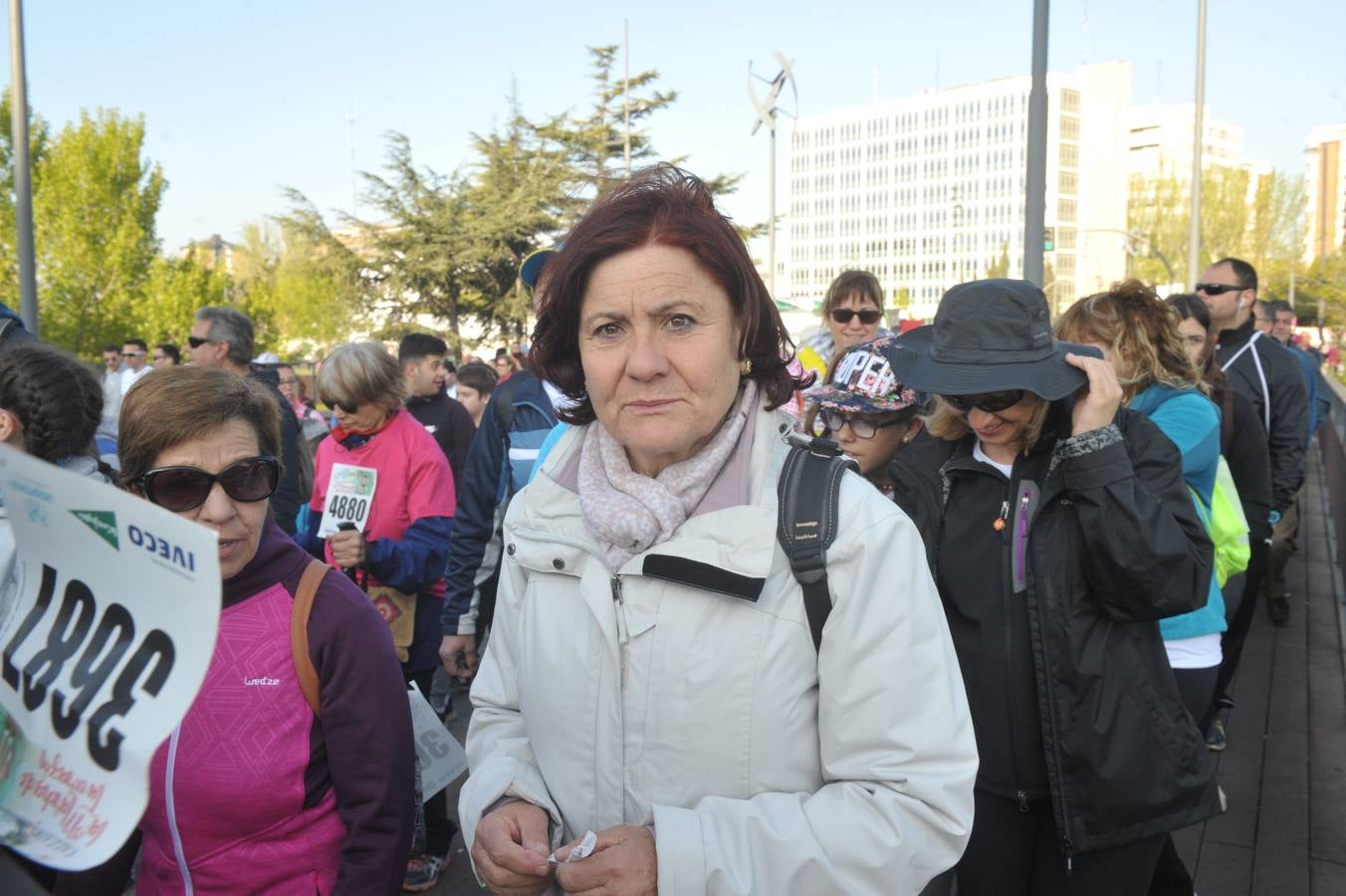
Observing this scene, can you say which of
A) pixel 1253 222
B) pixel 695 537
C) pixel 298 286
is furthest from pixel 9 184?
pixel 1253 222

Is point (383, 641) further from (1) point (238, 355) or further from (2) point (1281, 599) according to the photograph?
(2) point (1281, 599)

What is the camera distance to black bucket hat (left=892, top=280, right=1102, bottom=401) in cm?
251

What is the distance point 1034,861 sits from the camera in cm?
265

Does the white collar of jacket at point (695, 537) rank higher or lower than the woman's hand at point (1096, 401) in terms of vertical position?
lower

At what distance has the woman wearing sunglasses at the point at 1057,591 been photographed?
Answer: 2422mm

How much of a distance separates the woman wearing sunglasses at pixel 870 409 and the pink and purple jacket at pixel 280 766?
1.85m

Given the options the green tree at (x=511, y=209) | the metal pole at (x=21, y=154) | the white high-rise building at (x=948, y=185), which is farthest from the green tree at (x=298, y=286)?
the white high-rise building at (x=948, y=185)

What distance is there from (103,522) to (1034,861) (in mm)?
2372

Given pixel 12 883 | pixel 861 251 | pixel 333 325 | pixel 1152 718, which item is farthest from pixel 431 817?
pixel 861 251

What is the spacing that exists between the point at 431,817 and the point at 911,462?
8.41 feet

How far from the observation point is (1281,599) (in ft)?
25.6

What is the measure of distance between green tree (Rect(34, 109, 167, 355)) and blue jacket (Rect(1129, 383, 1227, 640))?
2583 cm

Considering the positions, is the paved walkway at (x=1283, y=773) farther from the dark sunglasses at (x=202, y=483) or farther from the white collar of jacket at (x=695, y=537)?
the dark sunglasses at (x=202, y=483)

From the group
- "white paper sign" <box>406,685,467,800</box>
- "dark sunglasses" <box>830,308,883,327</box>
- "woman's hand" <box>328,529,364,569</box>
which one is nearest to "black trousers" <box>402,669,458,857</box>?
"woman's hand" <box>328,529,364,569</box>
